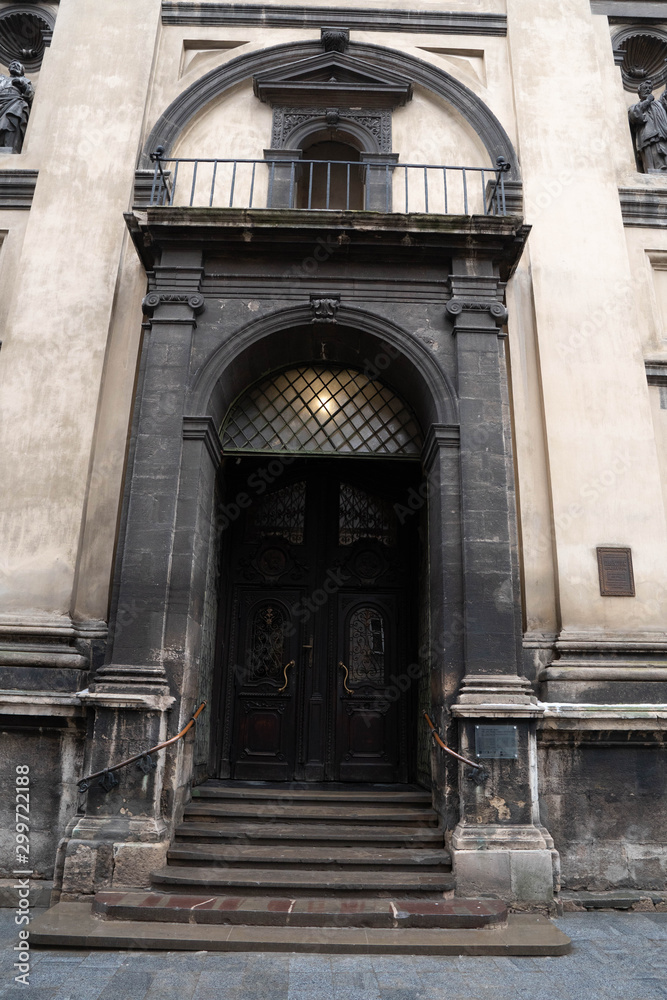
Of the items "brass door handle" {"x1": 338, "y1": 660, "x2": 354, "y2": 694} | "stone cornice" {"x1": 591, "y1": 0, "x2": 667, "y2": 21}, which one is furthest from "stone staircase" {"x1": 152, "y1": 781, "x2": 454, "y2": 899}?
"stone cornice" {"x1": 591, "y1": 0, "x2": 667, "y2": 21}

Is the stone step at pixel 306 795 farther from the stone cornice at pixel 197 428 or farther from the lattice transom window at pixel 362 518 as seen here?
the stone cornice at pixel 197 428

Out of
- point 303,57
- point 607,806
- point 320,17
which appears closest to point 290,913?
point 607,806

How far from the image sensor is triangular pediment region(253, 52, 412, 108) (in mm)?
8211

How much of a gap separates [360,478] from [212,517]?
2.21m

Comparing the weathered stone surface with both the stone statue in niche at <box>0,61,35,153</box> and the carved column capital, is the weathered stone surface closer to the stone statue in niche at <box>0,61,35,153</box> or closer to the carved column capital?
A: the carved column capital

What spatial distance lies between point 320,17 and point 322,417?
17.4 ft

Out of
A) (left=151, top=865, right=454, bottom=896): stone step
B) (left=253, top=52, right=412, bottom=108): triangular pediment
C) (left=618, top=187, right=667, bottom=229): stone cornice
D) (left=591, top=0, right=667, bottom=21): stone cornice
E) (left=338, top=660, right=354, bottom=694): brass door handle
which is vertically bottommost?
(left=151, top=865, right=454, bottom=896): stone step

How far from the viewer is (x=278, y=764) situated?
7.77 meters

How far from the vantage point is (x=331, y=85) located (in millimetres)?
8242

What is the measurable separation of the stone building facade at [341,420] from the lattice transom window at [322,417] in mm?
43

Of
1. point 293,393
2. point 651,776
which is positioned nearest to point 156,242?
point 293,393

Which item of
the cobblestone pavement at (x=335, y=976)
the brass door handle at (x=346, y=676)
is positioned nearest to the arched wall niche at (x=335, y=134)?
the brass door handle at (x=346, y=676)

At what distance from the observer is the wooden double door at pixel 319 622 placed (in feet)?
25.7

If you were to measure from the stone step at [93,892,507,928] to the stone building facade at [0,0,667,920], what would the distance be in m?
0.36
